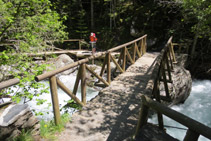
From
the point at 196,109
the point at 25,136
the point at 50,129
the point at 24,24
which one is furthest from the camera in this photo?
the point at 196,109

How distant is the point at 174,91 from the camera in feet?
18.7

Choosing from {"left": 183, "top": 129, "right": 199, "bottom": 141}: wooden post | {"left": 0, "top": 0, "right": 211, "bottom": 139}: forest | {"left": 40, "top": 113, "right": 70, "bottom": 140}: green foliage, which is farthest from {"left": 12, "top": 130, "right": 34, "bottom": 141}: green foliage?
{"left": 183, "top": 129, "right": 199, "bottom": 141}: wooden post

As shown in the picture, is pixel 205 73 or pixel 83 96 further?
pixel 205 73

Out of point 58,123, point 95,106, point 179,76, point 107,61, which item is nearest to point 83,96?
point 95,106

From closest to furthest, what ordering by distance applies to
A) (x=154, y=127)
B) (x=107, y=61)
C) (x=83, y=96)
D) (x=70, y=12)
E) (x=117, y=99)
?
1. (x=154, y=127)
2. (x=83, y=96)
3. (x=117, y=99)
4. (x=107, y=61)
5. (x=70, y=12)

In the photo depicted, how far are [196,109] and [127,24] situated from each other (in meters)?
12.1

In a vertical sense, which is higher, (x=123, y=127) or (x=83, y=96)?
(x=83, y=96)

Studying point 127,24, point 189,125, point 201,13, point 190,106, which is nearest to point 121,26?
point 127,24

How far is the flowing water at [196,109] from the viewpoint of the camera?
5.75 metres

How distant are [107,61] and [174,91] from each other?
115 inches

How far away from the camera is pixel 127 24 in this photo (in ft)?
55.0

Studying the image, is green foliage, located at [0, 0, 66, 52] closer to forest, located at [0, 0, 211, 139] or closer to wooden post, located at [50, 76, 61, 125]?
forest, located at [0, 0, 211, 139]

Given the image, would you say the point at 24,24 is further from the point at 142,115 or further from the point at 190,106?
the point at 190,106

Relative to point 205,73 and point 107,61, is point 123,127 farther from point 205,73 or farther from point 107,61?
point 205,73
